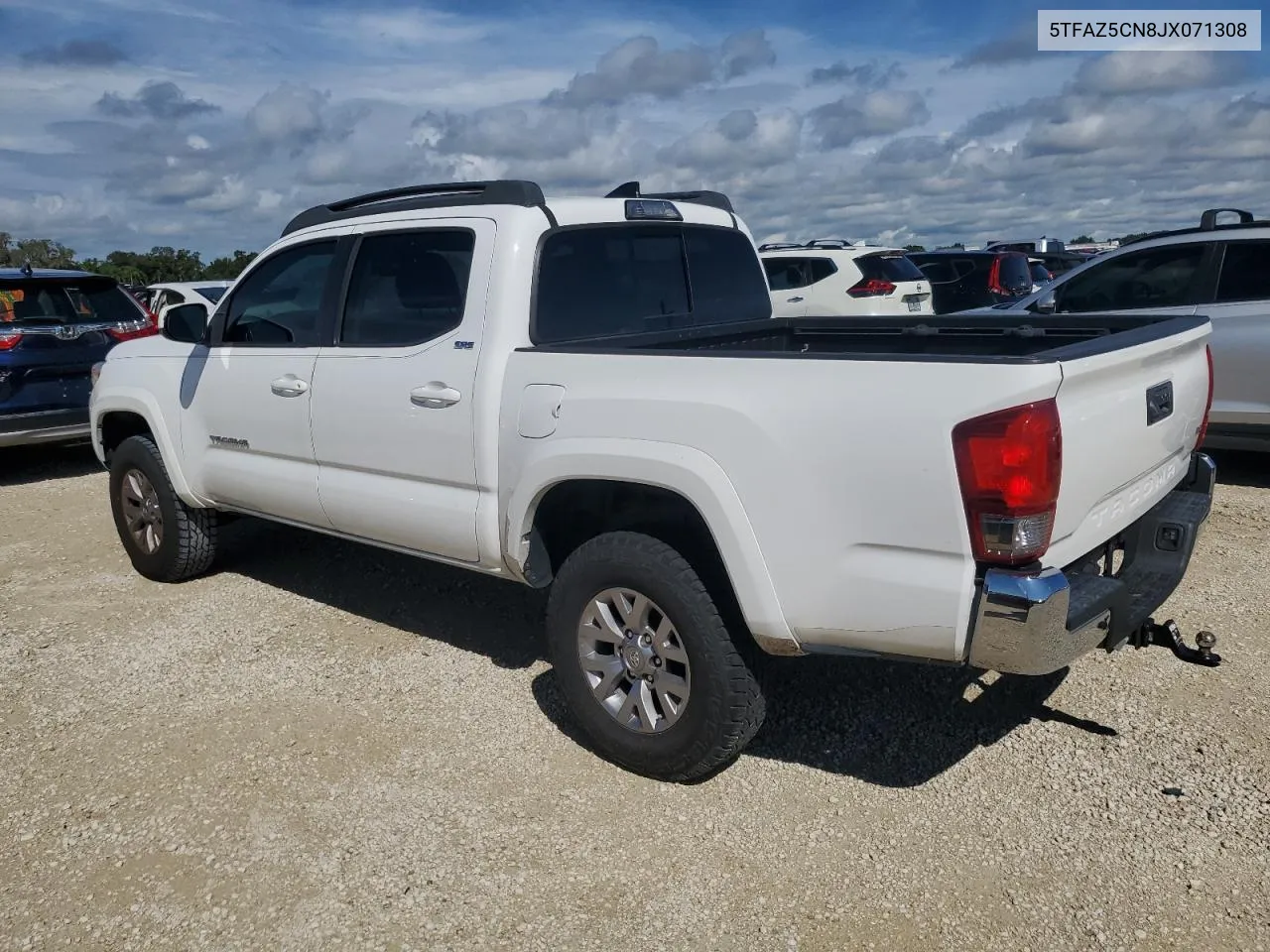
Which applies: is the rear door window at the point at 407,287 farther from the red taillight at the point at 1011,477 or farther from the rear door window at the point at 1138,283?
the rear door window at the point at 1138,283

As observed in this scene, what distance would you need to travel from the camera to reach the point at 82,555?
6.43 meters

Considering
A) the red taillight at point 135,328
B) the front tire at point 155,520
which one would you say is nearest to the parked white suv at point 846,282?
the red taillight at point 135,328

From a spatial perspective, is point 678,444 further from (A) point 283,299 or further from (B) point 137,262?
(B) point 137,262

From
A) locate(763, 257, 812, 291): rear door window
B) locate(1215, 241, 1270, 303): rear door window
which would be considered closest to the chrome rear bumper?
locate(1215, 241, 1270, 303): rear door window

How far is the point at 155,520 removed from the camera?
18.4 feet

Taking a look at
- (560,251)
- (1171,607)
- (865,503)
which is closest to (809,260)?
(1171,607)

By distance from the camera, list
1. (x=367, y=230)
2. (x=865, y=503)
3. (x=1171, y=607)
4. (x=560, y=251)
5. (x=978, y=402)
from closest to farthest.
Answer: (x=978, y=402)
(x=865, y=503)
(x=560, y=251)
(x=367, y=230)
(x=1171, y=607)

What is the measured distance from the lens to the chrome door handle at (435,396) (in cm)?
377

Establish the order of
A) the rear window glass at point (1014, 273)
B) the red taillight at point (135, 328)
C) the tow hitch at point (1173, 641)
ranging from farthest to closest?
the rear window glass at point (1014, 273), the red taillight at point (135, 328), the tow hitch at point (1173, 641)

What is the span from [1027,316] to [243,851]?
11.3 ft

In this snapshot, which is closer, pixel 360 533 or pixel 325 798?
pixel 325 798

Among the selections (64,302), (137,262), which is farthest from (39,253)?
(64,302)

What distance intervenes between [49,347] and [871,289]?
8478 mm

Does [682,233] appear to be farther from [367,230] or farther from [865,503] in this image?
[865,503]
